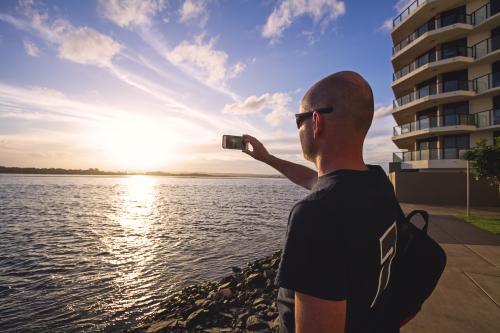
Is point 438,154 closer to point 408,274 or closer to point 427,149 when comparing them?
point 427,149

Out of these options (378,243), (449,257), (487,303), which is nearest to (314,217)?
(378,243)

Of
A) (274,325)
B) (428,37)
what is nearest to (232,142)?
(274,325)

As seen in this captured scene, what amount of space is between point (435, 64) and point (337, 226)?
108 ft

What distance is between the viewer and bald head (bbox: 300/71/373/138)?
136 centimetres

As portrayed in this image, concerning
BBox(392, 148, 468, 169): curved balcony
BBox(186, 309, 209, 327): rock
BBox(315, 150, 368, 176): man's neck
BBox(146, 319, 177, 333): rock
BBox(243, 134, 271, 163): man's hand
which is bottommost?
BBox(146, 319, 177, 333): rock

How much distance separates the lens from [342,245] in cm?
107

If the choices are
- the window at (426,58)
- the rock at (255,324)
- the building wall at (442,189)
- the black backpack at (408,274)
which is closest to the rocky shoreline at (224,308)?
the rock at (255,324)

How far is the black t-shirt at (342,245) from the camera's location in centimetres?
104

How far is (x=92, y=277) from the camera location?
959 cm

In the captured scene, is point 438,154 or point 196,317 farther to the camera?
point 438,154

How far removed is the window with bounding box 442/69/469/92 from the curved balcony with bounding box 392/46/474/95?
0.50m

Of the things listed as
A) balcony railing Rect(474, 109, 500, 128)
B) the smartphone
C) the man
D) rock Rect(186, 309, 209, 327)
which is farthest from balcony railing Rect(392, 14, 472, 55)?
the man

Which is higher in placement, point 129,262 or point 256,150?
point 256,150

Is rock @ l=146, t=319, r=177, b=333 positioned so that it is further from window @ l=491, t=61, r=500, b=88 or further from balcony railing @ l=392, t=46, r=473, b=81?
balcony railing @ l=392, t=46, r=473, b=81
